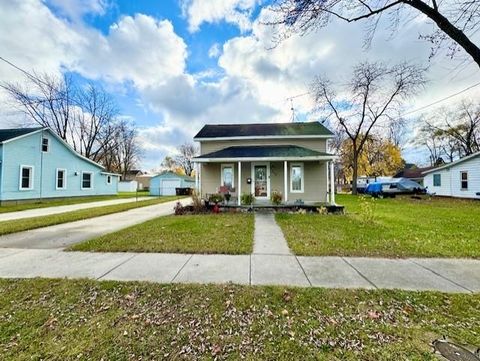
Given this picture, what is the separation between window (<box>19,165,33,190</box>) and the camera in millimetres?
16531

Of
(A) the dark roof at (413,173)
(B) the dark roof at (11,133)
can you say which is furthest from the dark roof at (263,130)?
(A) the dark roof at (413,173)

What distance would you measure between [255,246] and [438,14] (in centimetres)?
618

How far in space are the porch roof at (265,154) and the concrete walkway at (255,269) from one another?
8.13 metres

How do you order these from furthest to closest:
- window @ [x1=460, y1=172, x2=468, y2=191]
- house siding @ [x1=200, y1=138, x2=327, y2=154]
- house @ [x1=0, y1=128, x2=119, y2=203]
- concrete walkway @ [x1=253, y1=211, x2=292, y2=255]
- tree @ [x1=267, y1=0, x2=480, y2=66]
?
window @ [x1=460, y1=172, x2=468, y2=191]
house @ [x1=0, y1=128, x2=119, y2=203]
house siding @ [x1=200, y1=138, x2=327, y2=154]
concrete walkway @ [x1=253, y1=211, x2=292, y2=255]
tree @ [x1=267, y1=0, x2=480, y2=66]

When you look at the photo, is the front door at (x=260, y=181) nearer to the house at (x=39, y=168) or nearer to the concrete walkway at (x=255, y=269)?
the concrete walkway at (x=255, y=269)

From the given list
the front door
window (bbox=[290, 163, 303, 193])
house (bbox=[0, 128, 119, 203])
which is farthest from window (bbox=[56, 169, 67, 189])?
window (bbox=[290, 163, 303, 193])

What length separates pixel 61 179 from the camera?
20078 mm

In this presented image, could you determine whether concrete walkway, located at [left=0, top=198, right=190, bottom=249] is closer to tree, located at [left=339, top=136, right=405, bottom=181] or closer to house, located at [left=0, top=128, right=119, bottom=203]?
house, located at [left=0, top=128, right=119, bottom=203]

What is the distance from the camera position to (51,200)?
18875mm

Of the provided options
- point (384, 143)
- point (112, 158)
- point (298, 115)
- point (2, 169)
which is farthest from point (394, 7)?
point (112, 158)

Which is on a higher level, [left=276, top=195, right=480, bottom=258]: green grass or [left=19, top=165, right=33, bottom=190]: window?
[left=19, top=165, right=33, bottom=190]: window

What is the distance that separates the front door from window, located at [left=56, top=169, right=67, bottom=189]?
1701 cm

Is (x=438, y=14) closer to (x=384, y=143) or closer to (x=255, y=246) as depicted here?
(x=255, y=246)

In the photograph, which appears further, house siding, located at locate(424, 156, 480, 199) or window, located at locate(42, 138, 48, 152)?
house siding, located at locate(424, 156, 480, 199)
